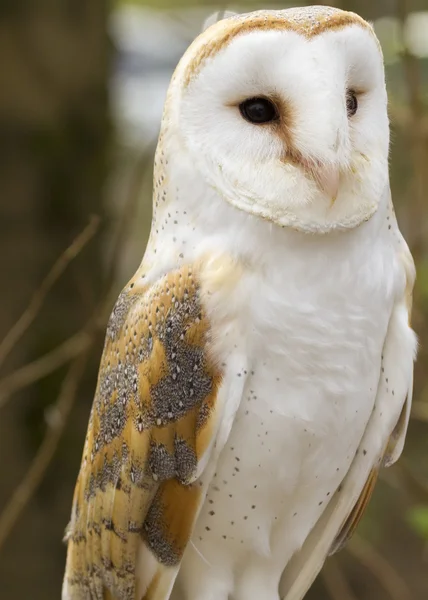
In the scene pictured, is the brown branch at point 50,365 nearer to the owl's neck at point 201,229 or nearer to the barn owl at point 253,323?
the barn owl at point 253,323

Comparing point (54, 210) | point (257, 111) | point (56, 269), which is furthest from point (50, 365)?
point (257, 111)

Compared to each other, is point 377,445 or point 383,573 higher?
point 377,445

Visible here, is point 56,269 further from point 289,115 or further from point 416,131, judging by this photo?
point 416,131

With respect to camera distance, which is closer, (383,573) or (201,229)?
(201,229)

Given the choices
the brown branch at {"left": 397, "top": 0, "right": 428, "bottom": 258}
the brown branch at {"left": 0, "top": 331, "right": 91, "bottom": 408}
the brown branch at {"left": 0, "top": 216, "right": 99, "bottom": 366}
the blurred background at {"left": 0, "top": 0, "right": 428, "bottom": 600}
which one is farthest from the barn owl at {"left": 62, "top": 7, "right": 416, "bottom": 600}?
the blurred background at {"left": 0, "top": 0, "right": 428, "bottom": 600}

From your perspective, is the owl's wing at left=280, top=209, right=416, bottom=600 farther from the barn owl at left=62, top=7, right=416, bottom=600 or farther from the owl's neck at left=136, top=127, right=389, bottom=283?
the owl's neck at left=136, top=127, right=389, bottom=283

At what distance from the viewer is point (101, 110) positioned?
220cm

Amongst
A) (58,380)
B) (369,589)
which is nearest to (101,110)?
(58,380)

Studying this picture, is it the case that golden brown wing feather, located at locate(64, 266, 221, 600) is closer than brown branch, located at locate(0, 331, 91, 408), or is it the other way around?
golden brown wing feather, located at locate(64, 266, 221, 600)

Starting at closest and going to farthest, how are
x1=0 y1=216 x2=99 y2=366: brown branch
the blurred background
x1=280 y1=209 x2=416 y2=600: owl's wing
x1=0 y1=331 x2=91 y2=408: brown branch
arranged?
x1=280 y1=209 x2=416 y2=600: owl's wing → x1=0 y1=216 x2=99 y2=366: brown branch → x1=0 y1=331 x2=91 y2=408: brown branch → the blurred background

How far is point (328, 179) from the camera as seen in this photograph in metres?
0.81

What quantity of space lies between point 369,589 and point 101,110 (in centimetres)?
185

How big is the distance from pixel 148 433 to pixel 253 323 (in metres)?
0.16

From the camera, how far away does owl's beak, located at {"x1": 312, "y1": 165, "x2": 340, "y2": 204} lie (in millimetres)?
803
